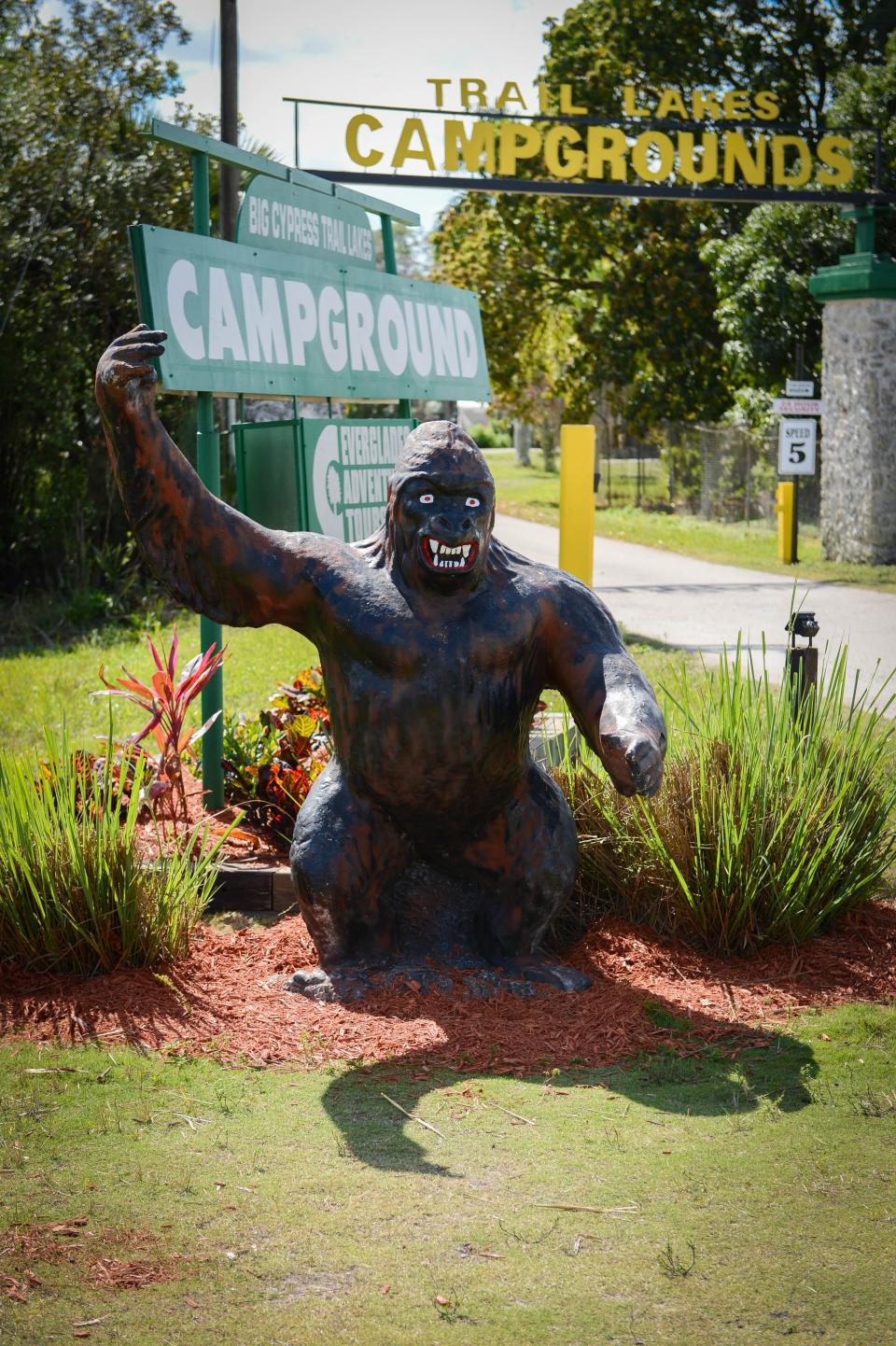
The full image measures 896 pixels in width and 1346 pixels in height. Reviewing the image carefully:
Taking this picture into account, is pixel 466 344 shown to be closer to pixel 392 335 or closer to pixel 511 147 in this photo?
pixel 392 335

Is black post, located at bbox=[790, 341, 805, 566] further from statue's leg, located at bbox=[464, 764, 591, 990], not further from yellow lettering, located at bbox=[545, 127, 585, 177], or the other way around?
statue's leg, located at bbox=[464, 764, 591, 990]

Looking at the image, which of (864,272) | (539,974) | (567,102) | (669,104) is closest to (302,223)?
(539,974)

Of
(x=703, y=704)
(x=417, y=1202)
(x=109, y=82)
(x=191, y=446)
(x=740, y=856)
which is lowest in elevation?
(x=417, y=1202)

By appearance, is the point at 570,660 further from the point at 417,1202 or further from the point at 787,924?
the point at 417,1202

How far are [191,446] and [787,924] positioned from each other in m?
10.1

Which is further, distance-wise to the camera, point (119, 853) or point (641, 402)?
point (641, 402)

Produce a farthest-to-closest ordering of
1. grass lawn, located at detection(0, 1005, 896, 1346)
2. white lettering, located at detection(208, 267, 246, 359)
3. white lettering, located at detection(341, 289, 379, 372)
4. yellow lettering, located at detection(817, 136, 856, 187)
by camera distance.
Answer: yellow lettering, located at detection(817, 136, 856, 187), white lettering, located at detection(341, 289, 379, 372), white lettering, located at detection(208, 267, 246, 359), grass lawn, located at detection(0, 1005, 896, 1346)

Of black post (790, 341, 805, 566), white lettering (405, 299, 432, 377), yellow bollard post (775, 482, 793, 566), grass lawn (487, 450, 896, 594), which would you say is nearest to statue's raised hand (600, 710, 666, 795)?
white lettering (405, 299, 432, 377)

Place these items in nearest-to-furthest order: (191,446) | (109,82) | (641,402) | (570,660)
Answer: (570,660) < (191,446) < (109,82) < (641,402)

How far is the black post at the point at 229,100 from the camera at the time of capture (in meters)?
12.0

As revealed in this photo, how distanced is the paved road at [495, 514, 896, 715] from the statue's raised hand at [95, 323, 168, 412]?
5.40 m

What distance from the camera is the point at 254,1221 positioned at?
2.64m

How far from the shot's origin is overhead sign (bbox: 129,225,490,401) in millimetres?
5074

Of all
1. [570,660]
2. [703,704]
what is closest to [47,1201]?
[570,660]
